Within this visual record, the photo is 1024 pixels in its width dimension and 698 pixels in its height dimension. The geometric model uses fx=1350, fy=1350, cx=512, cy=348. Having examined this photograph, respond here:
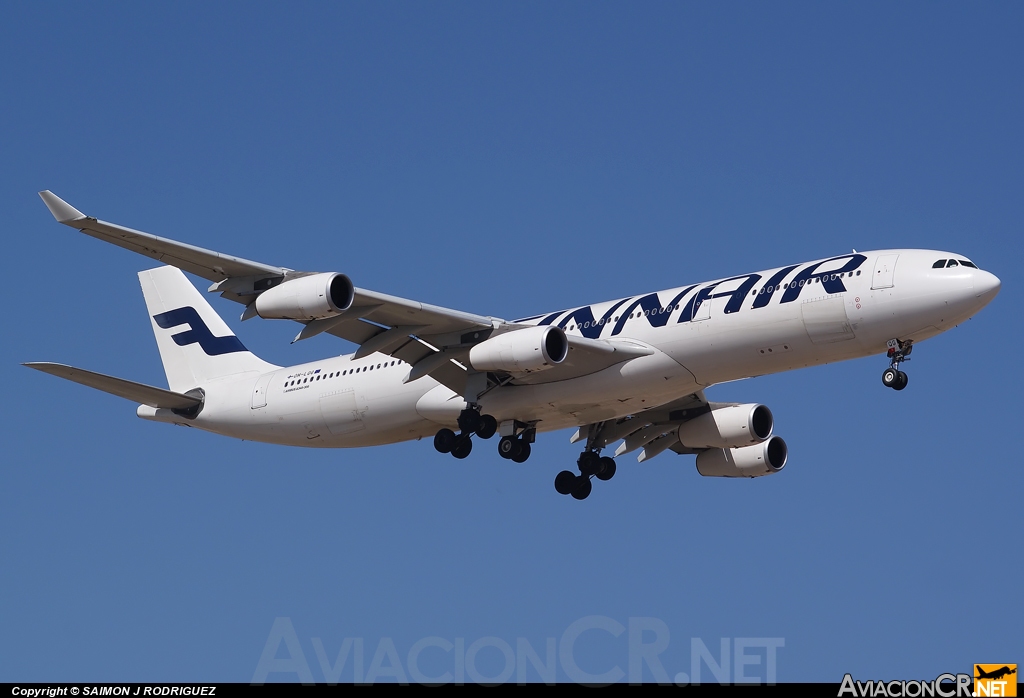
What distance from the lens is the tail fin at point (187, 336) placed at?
45.1 meters

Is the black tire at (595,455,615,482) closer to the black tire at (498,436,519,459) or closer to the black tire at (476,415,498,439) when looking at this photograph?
the black tire at (498,436,519,459)

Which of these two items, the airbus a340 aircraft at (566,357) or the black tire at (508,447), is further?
the black tire at (508,447)

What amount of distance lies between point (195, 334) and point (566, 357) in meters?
16.0

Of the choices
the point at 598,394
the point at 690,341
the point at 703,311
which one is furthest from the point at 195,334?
the point at 703,311

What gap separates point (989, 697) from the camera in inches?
1040

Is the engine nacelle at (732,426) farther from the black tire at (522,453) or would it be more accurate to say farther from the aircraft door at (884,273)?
the aircraft door at (884,273)

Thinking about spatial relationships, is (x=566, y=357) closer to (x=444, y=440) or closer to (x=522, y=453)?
(x=522, y=453)

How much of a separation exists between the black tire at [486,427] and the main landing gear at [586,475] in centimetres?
522

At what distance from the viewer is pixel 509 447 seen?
38688mm

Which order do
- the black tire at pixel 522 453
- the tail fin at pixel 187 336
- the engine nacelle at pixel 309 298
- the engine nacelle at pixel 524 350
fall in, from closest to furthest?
the engine nacelle at pixel 309 298, the engine nacelle at pixel 524 350, the black tire at pixel 522 453, the tail fin at pixel 187 336

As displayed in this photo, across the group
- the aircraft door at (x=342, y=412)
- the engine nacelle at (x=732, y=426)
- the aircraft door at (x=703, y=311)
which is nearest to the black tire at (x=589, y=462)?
the engine nacelle at (x=732, y=426)

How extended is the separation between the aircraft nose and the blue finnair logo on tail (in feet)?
78.4

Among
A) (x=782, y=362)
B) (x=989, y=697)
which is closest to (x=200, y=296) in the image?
(x=782, y=362)

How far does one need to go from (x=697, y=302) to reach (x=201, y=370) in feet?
60.2
